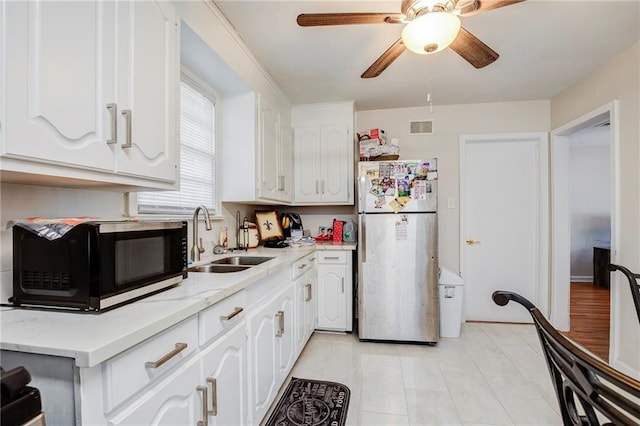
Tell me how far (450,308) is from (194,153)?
8.75 ft

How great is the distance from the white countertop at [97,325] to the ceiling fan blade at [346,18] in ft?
4.37

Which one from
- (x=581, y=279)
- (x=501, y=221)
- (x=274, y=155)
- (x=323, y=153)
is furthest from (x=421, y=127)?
(x=581, y=279)

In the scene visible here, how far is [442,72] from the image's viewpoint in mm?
2553

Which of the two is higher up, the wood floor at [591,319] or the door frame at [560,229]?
the door frame at [560,229]

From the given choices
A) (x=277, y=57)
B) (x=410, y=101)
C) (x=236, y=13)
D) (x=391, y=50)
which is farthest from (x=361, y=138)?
(x=236, y=13)

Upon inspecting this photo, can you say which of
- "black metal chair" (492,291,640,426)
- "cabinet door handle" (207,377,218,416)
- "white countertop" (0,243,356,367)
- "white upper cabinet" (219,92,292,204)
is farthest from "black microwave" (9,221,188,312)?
"white upper cabinet" (219,92,292,204)

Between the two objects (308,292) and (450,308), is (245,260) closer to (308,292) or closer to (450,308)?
(308,292)

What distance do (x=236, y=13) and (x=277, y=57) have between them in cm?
52

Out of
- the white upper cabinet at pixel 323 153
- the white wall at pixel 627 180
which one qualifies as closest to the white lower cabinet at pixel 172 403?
the white upper cabinet at pixel 323 153

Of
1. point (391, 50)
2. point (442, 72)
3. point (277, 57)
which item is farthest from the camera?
point (442, 72)

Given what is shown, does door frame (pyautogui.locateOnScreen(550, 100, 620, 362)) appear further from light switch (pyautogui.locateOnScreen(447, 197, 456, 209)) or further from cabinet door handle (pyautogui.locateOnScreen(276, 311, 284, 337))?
cabinet door handle (pyautogui.locateOnScreen(276, 311, 284, 337))

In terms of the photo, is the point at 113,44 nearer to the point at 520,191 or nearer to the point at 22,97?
the point at 22,97

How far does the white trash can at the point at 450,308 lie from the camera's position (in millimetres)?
2887

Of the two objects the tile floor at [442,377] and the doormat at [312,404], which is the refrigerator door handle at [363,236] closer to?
the tile floor at [442,377]
